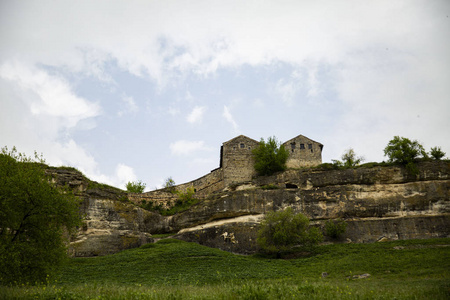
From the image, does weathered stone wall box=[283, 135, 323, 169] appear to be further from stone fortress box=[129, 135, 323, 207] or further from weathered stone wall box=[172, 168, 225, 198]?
weathered stone wall box=[172, 168, 225, 198]

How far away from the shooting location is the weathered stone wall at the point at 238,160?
58.5m

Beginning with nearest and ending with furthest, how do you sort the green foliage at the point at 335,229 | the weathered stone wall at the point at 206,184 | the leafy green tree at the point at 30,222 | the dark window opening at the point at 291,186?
the leafy green tree at the point at 30,222, the green foliage at the point at 335,229, the dark window opening at the point at 291,186, the weathered stone wall at the point at 206,184

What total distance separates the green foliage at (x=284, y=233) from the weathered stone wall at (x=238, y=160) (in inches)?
611

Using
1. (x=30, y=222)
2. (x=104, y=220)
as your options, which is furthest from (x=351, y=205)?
(x=30, y=222)

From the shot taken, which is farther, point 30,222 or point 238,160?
point 238,160

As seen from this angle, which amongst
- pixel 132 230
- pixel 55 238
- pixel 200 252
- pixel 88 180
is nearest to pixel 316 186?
pixel 200 252

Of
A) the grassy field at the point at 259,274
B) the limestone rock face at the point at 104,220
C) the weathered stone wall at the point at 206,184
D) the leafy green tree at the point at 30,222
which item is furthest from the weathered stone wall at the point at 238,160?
the leafy green tree at the point at 30,222

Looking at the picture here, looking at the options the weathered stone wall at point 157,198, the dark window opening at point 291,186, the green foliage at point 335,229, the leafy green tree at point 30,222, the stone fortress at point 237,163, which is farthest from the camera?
the stone fortress at point 237,163

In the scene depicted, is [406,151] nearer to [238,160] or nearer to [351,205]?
[351,205]

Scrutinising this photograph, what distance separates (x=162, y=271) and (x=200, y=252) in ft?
21.3

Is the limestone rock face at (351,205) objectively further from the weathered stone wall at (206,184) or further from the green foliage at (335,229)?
the weathered stone wall at (206,184)

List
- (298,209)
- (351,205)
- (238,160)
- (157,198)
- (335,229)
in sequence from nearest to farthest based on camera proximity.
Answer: (335,229)
(351,205)
(298,209)
(157,198)
(238,160)

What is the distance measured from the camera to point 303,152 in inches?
2377

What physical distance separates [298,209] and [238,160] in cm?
1377
